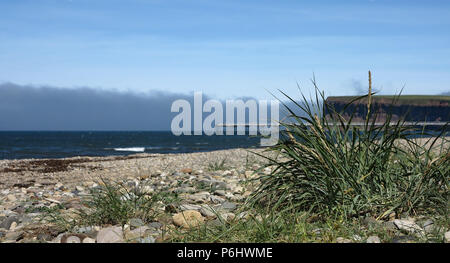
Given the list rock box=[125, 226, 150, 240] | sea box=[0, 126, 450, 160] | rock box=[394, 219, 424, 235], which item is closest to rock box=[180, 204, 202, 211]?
rock box=[125, 226, 150, 240]

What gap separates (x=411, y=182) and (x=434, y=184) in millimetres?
312

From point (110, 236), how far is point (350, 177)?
7.62 ft

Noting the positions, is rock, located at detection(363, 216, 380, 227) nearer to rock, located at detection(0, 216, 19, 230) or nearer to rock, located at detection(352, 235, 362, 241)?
rock, located at detection(352, 235, 362, 241)

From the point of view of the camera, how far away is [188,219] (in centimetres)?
384

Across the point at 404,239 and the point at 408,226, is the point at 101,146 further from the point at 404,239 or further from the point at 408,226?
the point at 404,239

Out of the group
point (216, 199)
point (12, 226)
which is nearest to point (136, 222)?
point (216, 199)

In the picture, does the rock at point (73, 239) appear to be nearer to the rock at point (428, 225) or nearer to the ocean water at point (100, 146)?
the rock at point (428, 225)

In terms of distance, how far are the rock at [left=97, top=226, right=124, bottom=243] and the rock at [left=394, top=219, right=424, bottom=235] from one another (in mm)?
2385

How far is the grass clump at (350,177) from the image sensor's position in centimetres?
381

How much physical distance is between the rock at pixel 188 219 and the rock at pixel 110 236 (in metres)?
0.57

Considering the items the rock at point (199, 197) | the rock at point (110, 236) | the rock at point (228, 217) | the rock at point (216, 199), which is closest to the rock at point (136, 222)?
the rock at point (110, 236)
